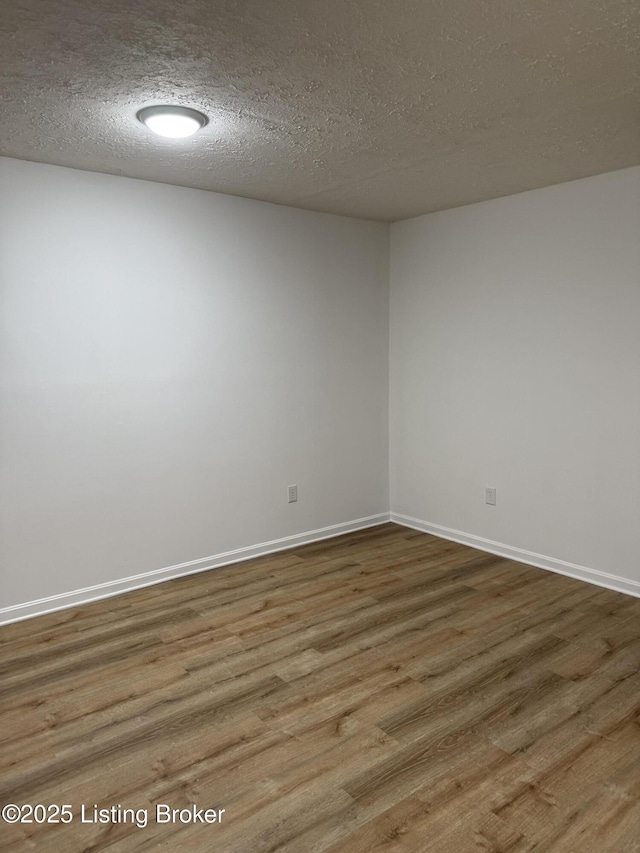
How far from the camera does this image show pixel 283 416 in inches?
175

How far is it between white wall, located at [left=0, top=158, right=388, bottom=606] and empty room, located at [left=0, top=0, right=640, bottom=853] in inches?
0.7

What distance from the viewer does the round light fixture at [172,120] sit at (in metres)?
2.52

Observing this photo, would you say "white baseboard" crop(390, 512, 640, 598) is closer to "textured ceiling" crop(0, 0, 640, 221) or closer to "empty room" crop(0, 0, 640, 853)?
"empty room" crop(0, 0, 640, 853)

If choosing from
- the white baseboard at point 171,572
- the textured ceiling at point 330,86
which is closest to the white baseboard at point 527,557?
the white baseboard at point 171,572

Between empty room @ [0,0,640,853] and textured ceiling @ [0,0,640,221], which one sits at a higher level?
textured ceiling @ [0,0,640,221]

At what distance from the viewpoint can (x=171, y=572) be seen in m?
3.95

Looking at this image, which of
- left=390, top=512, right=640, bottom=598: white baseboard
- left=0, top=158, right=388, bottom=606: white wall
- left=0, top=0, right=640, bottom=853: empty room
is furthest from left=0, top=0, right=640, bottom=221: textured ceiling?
left=390, top=512, right=640, bottom=598: white baseboard

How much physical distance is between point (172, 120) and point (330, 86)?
0.69m

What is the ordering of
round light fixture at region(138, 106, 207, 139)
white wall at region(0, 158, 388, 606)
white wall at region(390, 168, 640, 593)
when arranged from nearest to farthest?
round light fixture at region(138, 106, 207, 139) < white wall at region(0, 158, 388, 606) < white wall at region(390, 168, 640, 593)

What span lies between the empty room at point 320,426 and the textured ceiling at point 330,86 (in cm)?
2

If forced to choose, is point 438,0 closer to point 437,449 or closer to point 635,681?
point 635,681

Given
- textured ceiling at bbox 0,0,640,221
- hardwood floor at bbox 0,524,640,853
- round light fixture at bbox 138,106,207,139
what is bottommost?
hardwood floor at bbox 0,524,640,853

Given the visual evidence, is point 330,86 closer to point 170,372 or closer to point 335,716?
point 170,372

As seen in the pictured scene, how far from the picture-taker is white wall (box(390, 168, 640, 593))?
142 inches
